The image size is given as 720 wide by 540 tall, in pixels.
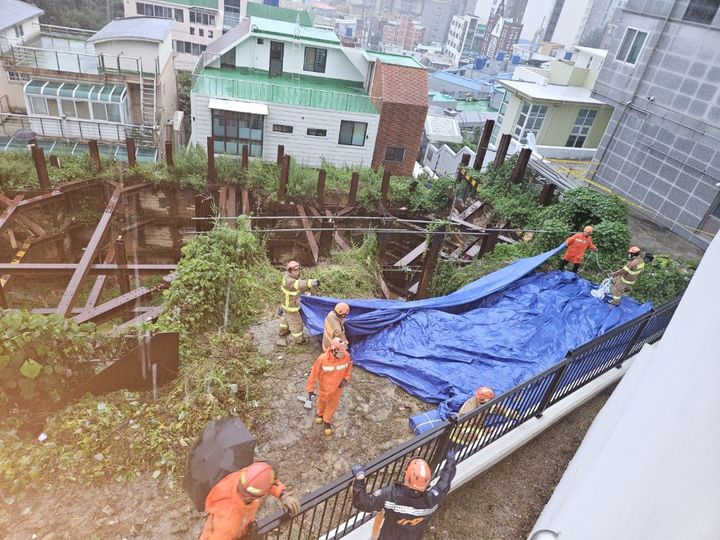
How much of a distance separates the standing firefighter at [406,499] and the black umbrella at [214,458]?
42.3 inches

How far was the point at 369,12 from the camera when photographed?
13800cm

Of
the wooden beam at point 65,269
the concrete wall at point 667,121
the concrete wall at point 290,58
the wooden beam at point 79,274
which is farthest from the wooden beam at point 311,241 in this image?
the concrete wall at point 290,58

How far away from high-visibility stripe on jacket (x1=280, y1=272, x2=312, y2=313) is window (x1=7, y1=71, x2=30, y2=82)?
19793 mm

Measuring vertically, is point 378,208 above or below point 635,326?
below

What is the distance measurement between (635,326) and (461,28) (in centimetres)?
10053

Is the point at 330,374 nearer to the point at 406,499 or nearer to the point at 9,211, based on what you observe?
the point at 406,499

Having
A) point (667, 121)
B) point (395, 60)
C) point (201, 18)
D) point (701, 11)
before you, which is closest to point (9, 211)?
point (667, 121)

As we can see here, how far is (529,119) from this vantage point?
22625mm

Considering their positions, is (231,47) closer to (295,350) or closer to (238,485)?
(295,350)

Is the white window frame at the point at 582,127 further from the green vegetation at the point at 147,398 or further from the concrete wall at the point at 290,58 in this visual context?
the green vegetation at the point at 147,398

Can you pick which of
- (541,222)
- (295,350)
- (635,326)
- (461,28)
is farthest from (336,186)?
(461,28)

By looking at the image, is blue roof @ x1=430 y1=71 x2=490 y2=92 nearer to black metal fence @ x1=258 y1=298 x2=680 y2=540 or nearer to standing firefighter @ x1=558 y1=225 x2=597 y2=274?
standing firefighter @ x1=558 y1=225 x2=597 y2=274

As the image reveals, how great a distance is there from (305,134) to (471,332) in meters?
15.2

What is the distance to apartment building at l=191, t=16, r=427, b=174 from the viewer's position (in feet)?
61.0
